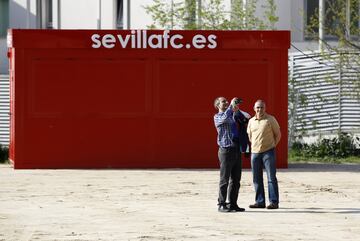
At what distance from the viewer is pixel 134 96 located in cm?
2702

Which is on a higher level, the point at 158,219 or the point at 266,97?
the point at 266,97

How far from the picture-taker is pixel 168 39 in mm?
26922

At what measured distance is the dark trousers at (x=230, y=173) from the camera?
59.4 feet

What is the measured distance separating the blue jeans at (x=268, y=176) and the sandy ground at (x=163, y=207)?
0.30m

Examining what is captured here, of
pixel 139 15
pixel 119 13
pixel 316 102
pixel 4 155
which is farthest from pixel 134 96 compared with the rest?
pixel 119 13

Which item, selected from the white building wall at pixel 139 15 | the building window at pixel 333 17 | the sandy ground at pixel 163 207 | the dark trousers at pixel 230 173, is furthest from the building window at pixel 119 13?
the dark trousers at pixel 230 173

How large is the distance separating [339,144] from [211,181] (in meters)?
8.68

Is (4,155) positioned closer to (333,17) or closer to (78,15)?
(333,17)

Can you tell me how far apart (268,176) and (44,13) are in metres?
26.3

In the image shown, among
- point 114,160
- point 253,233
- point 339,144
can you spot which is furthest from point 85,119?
point 253,233

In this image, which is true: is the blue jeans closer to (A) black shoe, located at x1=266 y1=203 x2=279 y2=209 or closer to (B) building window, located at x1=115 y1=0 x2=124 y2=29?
(A) black shoe, located at x1=266 y1=203 x2=279 y2=209

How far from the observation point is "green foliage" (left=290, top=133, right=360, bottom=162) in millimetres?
31391

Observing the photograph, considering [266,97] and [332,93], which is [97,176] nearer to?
[266,97]

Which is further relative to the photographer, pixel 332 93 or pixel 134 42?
pixel 332 93
